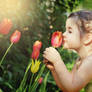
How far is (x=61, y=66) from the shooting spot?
159 centimetres

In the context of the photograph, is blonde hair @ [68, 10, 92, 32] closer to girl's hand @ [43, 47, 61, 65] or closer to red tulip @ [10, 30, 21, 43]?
girl's hand @ [43, 47, 61, 65]

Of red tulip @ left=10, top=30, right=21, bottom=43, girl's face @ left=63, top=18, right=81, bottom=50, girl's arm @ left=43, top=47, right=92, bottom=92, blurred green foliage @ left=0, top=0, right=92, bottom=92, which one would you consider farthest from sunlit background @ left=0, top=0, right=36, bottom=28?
girl's arm @ left=43, top=47, right=92, bottom=92

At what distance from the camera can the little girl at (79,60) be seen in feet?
5.17

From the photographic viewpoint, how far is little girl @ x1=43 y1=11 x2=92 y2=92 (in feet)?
5.17

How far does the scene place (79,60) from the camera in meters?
1.72

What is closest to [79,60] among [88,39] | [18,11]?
[88,39]

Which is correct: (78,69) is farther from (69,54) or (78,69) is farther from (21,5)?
(69,54)

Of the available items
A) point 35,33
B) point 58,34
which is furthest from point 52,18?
point 58,34

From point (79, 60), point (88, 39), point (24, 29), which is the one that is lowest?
point (24, 29)

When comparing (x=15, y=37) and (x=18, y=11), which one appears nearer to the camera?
(x=15, y=37)

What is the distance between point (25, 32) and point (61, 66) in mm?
1350

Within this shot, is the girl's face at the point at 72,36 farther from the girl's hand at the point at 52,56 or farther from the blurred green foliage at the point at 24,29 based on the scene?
the blurred green foliage at the point at 24,29

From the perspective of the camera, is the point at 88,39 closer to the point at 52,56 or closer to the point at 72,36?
the point at 72,36

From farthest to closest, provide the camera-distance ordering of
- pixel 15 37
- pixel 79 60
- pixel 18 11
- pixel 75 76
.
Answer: pixel 18 11, pixel 15 37, pixel 79 60, pixel 75 76
